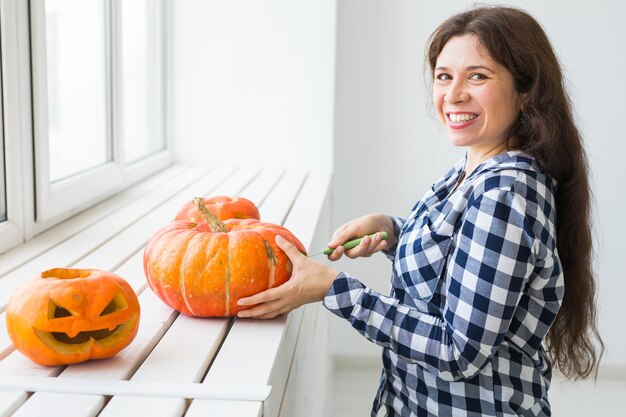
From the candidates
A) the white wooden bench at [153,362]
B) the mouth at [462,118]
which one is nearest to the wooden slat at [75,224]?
the white wooden bench at [153,362]

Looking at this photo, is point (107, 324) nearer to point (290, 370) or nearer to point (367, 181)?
point (290, 370)

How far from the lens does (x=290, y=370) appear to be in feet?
4.79

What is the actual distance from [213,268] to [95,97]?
5.22 ft

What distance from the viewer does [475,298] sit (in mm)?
1197

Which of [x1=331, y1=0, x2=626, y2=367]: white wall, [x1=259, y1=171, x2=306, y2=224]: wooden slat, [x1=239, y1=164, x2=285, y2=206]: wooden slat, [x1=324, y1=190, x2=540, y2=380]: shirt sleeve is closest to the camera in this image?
[x1=324, y1=190, x2=540, y2=380]: shirt sleeve

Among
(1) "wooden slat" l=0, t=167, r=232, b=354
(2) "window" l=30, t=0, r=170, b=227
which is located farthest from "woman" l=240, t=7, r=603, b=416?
(2) "window" l=30, t=0, r=170, b=227

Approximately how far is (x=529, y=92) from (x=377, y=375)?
8.78ft

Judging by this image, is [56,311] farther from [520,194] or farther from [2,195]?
[2,195]

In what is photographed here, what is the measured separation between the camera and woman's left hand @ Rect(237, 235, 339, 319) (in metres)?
1.31

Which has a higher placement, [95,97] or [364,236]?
[95,97]

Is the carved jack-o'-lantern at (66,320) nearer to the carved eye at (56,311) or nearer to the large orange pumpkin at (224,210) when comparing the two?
the carved eye at (56,311)

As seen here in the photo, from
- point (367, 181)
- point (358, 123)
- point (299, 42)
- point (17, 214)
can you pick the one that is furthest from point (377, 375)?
point (17, 214)

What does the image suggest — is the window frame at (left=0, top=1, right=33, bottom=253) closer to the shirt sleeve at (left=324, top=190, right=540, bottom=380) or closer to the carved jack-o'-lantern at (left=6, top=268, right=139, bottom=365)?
the carved jack-o'-lantern at (left=6, top=268, right=139, bottom=365)

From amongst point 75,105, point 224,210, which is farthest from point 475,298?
point 75,105
